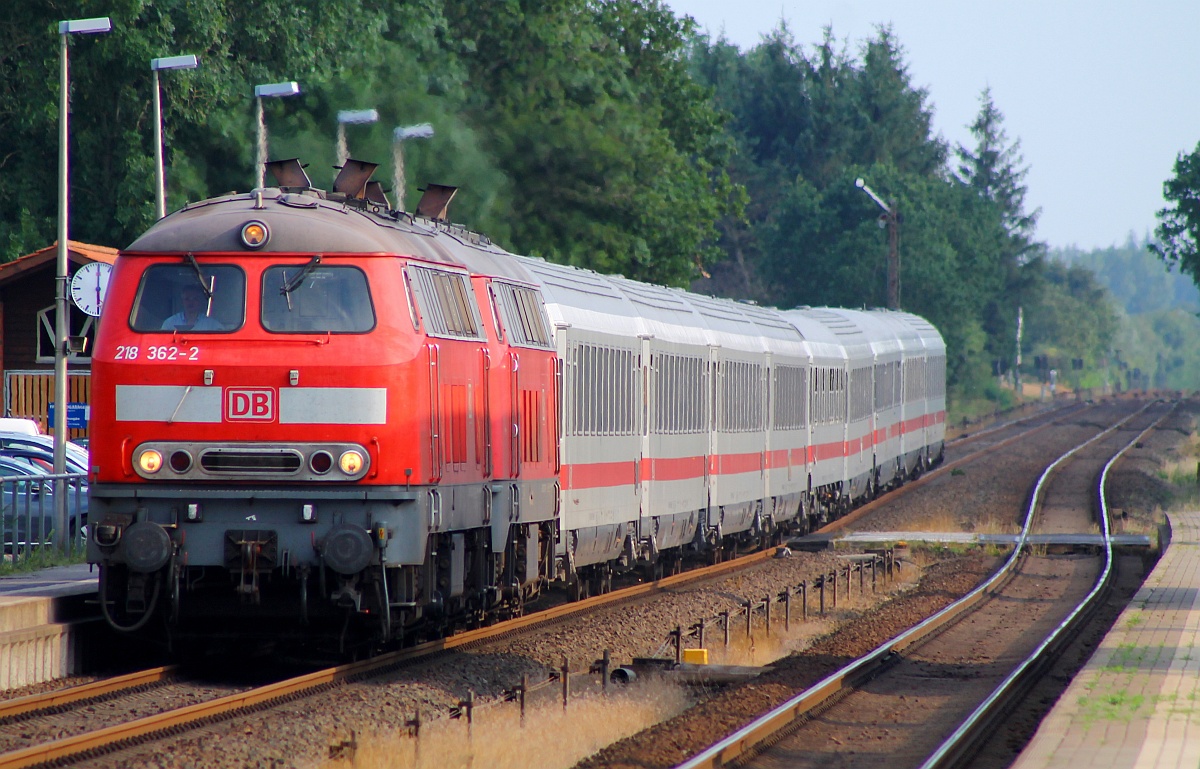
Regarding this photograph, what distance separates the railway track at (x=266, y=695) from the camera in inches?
365

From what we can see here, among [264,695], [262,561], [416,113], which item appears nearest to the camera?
[264,695]

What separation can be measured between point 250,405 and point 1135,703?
6.41 m

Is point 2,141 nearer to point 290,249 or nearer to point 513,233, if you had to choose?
point 513,233

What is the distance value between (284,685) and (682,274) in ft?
130

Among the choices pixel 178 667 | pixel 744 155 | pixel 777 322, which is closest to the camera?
pixel 178 667

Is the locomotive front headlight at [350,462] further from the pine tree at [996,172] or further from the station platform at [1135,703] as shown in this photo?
the pine tree at [996,172]

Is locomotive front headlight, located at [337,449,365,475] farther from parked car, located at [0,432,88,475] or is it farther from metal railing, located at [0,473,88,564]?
parked car, located at [0,432,88,475]

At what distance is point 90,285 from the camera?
18.0m

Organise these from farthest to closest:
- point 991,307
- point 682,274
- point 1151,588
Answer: point 991,307 → point 682,274 → point 1151,588

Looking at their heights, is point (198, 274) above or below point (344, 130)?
below

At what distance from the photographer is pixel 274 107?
41.2 metres

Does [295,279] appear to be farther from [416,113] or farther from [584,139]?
[584,139]

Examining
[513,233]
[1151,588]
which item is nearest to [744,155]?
[513,233]

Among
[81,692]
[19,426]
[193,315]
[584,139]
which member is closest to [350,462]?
[193,315]
